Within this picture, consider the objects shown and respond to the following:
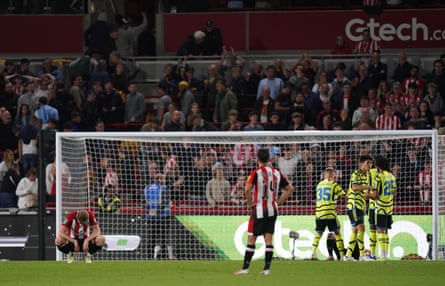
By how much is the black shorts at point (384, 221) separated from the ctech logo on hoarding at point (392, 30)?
30.7ft

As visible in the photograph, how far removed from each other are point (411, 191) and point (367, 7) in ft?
26.4

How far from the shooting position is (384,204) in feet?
59.3

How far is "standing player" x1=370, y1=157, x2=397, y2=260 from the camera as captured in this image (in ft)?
59.2

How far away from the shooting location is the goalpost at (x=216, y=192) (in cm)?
1936

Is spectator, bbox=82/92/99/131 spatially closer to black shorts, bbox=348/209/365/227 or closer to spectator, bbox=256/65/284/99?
spectator, bbox=256/65/284/99

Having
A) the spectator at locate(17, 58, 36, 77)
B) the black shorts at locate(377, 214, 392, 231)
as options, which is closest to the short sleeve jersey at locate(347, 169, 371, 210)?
the black shorts at locate(377, 214, 392, 231)

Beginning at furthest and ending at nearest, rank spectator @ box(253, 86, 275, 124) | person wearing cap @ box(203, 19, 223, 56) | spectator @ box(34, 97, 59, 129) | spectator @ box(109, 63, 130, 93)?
person wearing cap @ box(203, 19, 223, 56) → spectator @ box(109, 63, 130, 93) → spectator @ box(34, 97, 59, 129) → spectator @ box(253, 86, 275, 124)

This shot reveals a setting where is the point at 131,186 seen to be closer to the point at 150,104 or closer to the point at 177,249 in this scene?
the point at 177,249

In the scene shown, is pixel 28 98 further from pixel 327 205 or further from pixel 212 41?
pixel 327 205

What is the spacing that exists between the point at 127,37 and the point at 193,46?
2.03m

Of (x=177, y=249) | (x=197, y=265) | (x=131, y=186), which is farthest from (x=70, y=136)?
(x=197, y=265)

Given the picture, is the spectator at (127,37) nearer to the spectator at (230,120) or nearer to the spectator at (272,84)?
the spectator at (272,84)

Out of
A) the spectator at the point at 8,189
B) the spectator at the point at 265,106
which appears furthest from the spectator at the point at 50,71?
the spectator at the point at 265,106

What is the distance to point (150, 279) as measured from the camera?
14.2 meters
